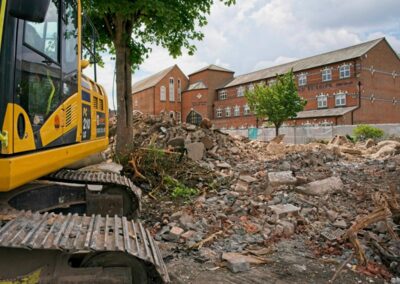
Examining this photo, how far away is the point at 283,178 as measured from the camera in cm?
843

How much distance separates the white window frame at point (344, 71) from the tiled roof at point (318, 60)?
2.69 feet

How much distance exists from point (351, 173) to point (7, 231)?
9366mm

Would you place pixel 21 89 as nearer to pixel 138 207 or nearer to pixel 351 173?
pixel 138 207

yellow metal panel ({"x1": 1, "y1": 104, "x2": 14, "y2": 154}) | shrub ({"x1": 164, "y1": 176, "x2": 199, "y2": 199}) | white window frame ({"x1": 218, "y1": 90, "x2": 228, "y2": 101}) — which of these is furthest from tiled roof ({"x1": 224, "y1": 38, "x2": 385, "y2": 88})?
yellow metal panel ({"x1": 1, "y1": 104, "x2": 14, "y2": 154})

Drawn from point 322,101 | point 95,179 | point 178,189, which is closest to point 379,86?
point 322,101

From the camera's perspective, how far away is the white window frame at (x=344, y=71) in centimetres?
3975

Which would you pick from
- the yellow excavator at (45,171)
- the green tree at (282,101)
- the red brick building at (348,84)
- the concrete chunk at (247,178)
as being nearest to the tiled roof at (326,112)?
the red brick building at (348,84)

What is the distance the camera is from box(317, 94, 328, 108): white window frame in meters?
42.0

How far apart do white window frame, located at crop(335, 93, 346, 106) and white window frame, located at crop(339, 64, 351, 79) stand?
6.45 feet

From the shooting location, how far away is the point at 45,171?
133 inches

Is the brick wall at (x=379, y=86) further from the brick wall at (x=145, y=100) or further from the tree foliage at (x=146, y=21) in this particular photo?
the brick wall at (x=145, y=100)

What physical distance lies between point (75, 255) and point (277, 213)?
14.5 ft

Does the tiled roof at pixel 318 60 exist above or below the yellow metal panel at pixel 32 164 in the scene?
above

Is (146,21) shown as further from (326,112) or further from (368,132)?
(326,112)
